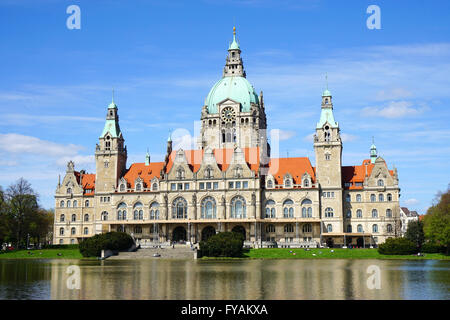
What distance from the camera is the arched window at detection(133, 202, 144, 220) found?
332ft

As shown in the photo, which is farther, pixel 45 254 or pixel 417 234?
pixel 45 254

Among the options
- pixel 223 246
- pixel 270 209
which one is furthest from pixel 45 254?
pixel 270 209

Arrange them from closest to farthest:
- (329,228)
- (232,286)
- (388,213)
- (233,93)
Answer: (232,286), (329,228), (388,213), (233,93)

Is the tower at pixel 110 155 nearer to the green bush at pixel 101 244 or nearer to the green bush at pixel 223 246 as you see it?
the green bush at pixel 101 244

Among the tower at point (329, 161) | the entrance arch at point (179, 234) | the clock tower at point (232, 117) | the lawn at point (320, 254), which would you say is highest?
the clock tower at point (232, 117)

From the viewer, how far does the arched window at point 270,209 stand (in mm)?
95312

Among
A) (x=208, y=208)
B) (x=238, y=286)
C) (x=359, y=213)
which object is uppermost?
(x=208, y=208)

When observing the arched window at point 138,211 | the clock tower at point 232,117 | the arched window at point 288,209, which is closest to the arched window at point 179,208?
the arched window at point 138,211

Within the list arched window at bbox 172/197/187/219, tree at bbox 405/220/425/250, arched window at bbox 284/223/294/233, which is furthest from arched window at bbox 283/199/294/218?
tree at bbox 405/220/425/250

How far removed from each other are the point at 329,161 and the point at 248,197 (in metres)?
15.5

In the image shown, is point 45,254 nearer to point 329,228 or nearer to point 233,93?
point 329,228

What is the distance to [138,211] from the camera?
101 meters

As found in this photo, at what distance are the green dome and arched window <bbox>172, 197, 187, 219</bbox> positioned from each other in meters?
23.8

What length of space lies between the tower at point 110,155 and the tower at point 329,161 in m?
37.2
